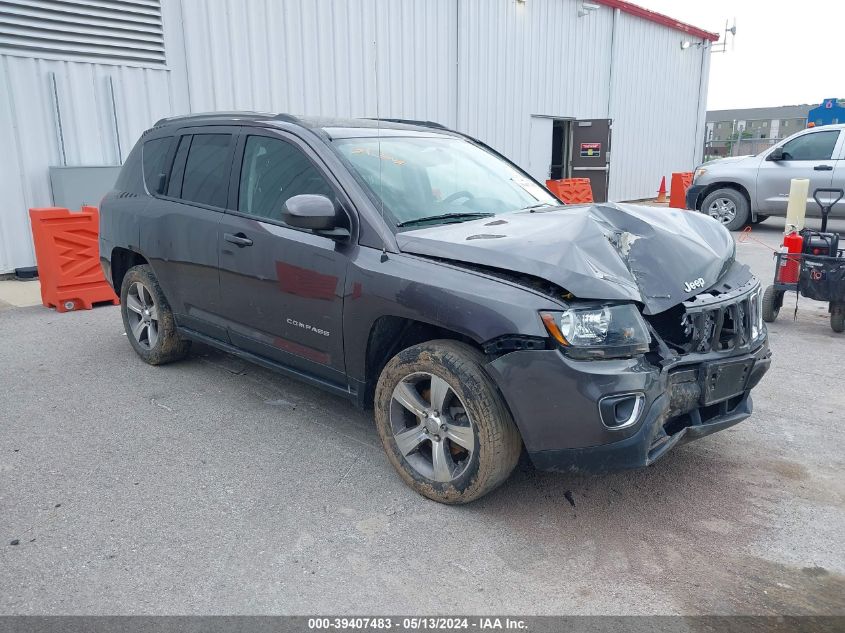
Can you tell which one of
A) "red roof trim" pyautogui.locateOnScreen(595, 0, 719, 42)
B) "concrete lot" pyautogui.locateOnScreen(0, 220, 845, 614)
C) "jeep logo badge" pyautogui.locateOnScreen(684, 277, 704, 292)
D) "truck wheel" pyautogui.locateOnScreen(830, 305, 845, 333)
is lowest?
"concrete lot" pyautogui.locateOnScreen(0, 220, 845, 614)

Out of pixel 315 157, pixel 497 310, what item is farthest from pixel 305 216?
pixel 497 310

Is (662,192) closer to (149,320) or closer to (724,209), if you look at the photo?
(724,209)

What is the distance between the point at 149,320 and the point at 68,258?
8.94 ft

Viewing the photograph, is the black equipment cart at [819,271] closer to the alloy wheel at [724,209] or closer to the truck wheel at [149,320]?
the truck wheel at [149,320]

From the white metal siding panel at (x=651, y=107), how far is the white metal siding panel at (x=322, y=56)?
7.52m

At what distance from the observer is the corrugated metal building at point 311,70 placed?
865 centimetres

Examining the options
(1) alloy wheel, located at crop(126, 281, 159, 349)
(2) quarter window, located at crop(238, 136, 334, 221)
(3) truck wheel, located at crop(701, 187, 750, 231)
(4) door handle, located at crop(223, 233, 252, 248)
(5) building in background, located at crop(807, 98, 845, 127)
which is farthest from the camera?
(5) building in background, located at crop(807, 98, 845, 127)

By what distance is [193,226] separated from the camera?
447 centimetres

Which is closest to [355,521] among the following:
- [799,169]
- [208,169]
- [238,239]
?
[238,239]

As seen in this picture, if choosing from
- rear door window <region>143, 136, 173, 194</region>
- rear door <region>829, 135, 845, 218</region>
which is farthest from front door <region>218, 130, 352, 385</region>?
rear door <region>829, 135, 845, 218</region>

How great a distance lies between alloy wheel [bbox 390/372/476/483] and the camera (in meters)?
3.15

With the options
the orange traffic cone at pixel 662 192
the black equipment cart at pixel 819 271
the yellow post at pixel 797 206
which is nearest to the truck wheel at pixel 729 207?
the yellow post at pixel 797 206

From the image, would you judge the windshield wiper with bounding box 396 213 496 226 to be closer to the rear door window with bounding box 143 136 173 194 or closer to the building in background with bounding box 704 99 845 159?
the rear door window with bounding box 143 136 173 194

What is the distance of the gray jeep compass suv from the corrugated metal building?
4226 millimetres
